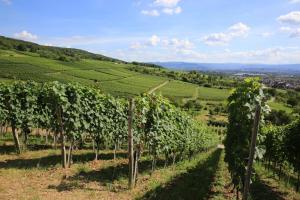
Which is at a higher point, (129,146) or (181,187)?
(129,146)

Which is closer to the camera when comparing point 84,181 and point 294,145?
point 84,181

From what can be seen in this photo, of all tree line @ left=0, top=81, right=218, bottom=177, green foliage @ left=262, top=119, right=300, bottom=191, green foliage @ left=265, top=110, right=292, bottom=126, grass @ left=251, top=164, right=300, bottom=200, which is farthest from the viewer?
green foliage @ left=265, top=110, right=292, bottom=126

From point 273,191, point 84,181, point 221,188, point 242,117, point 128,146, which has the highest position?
point 242,117

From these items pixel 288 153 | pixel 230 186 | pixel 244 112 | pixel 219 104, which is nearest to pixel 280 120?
pixel 219 104

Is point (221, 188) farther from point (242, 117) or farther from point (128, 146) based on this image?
point (242, 117)

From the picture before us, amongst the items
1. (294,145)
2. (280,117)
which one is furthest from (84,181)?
(280,117)

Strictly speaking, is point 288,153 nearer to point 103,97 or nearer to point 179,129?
point 179,129

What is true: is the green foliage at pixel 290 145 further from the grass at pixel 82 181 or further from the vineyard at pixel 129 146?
the grass at pixel 82 181

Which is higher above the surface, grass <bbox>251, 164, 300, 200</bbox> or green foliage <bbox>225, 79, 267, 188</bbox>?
green foliage <bbox>225, 79, 267, 188</bbox>

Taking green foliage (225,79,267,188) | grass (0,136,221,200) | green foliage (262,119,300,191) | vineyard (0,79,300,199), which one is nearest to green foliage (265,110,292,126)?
green foliage (262,119,300,191)

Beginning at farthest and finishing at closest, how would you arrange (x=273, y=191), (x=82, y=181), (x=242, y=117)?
(x=273, y=191), (x=82, y=181), (x=242, y=117)

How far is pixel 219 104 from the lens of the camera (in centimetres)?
11219

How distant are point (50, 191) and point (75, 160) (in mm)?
9045

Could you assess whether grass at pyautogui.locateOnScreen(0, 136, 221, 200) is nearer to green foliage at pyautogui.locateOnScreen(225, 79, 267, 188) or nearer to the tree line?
the tree line
